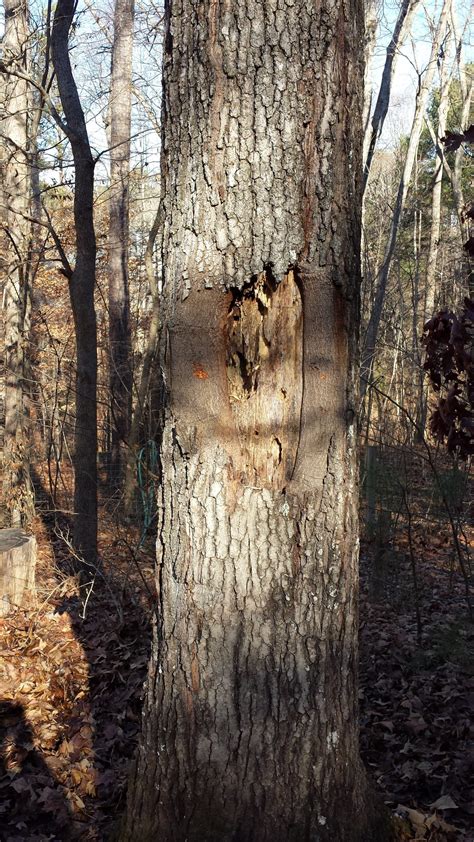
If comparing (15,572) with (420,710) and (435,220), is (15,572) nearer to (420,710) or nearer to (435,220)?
(420,710)

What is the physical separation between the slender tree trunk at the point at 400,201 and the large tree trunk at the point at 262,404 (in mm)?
5798

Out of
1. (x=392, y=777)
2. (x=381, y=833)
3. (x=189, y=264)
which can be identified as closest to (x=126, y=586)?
(x=392, y=777)

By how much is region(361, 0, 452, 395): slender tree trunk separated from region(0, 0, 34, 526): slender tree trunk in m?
4.32

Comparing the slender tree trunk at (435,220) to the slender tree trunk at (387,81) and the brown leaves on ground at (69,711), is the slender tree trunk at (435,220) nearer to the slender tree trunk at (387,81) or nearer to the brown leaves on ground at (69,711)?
the slender tree trunk at (387,81)

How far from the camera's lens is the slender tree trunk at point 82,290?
657 cm

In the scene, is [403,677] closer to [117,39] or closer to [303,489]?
[303,489]

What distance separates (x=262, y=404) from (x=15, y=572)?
172 inches

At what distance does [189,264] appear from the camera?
93.2 inches

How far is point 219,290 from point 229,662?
1.25 meters

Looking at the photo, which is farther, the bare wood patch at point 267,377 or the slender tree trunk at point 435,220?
the slender tree trunk at point 435,220

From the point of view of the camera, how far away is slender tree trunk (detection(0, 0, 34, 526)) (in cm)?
836

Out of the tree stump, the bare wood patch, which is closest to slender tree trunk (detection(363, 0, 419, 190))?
the tree stump

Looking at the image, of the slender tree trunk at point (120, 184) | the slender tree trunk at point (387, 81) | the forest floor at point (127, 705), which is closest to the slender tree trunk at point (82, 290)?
the forest floor at point (127, 705)

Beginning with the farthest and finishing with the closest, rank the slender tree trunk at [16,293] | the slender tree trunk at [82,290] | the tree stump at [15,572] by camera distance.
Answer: the slender tree trunk at [16,293] → the slender tree trunk at [82,290] → the tree stump at [15,572]
